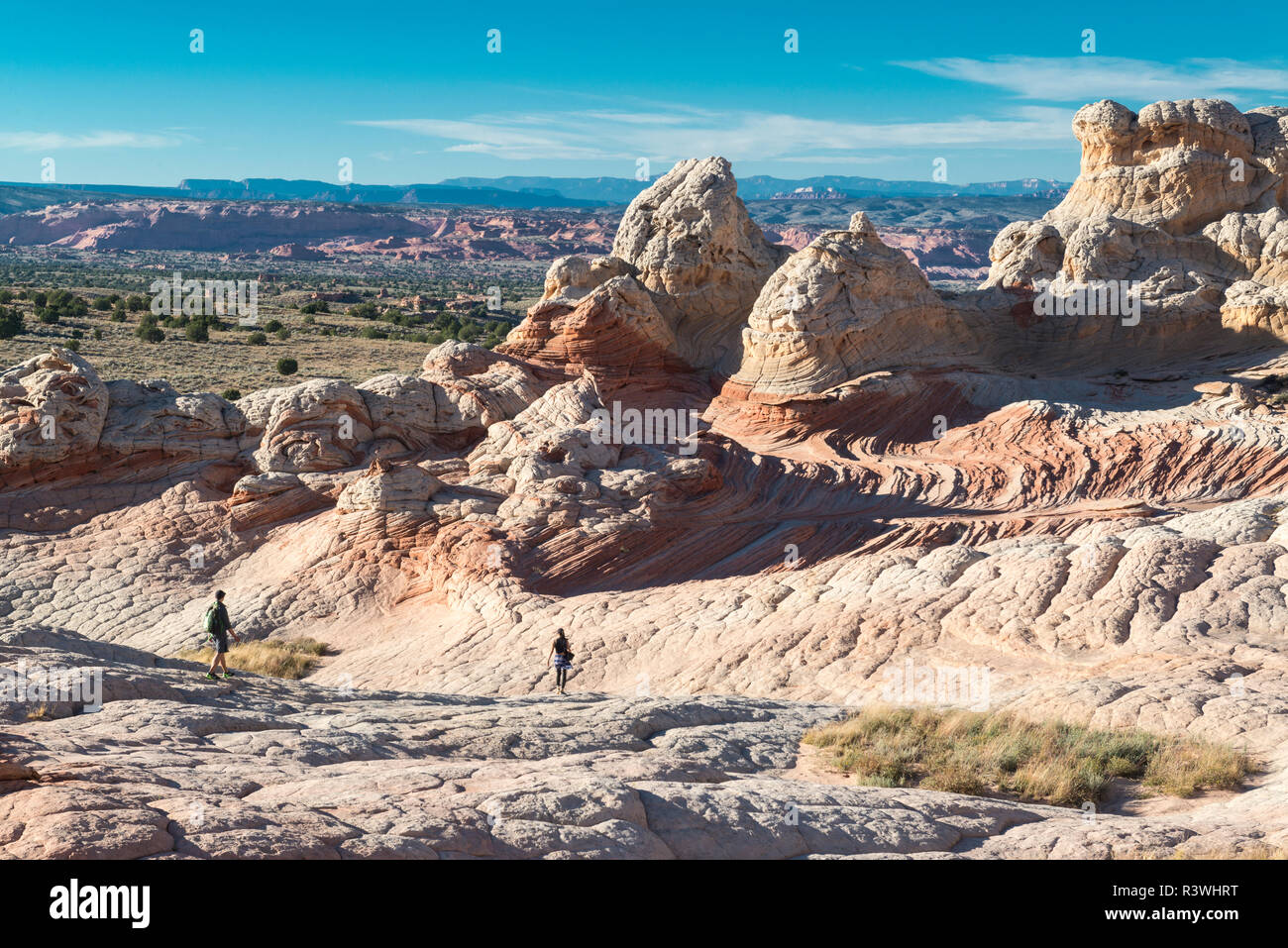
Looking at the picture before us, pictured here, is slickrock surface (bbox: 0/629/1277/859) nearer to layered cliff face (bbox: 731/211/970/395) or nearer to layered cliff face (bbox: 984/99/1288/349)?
layered cliff face (bbox: 731/211/970/395)

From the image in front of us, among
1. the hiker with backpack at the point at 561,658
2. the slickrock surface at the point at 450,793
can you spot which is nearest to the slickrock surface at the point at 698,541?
the slickrock surface at the point at 450,793

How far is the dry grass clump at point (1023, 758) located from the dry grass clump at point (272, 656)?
352 inches

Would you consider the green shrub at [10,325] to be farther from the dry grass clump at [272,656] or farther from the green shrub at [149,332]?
the dry grass clump at [272,656]

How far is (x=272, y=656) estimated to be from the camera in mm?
17172

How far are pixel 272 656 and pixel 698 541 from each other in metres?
7.47

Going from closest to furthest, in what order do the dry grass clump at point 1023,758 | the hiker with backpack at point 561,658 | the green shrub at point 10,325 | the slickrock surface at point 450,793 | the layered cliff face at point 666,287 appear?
the slickrock surface at point 450,793
the dry grass clump at point 1023,758
the hiker with backpack at point 561,658
the layered cliff face at point 666,287
the green shrub at point 10,325

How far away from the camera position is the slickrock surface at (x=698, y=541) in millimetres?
8109

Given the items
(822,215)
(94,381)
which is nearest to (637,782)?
(94,381)

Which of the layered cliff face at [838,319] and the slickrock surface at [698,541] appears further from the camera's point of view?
the layered cliff face at [838,319]

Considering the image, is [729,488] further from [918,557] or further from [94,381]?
[94,381]

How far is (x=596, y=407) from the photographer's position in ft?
74.8

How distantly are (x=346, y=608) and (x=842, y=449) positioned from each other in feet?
35.7

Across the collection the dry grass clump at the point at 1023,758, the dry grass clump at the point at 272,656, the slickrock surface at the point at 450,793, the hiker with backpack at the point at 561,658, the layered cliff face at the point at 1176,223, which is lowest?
the dry grass clump at the point at 272,656

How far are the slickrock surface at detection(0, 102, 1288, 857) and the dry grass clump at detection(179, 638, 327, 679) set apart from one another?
0.52 metres
